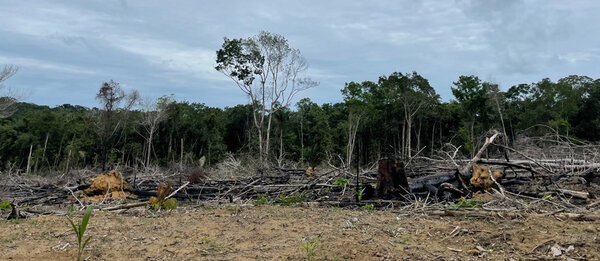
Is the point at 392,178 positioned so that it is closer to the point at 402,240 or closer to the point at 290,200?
the point at 290,200

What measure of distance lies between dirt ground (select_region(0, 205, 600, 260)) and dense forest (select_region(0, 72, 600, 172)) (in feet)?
97.3

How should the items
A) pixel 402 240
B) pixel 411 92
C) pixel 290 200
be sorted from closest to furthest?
pixel 402 240
pixel 290 200
pixel 411 92

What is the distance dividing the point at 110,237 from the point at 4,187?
10.2 m

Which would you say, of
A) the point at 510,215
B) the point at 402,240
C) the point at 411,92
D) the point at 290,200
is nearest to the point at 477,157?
the point at 510,215

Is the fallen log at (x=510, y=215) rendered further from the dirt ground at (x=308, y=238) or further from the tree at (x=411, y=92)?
the tree at (x=411, y=92)

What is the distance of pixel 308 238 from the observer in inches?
169

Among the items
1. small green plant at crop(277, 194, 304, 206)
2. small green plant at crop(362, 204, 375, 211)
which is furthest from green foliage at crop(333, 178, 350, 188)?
small green plant at crop(362, 204, 375, 211)

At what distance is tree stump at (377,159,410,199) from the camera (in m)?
6.95

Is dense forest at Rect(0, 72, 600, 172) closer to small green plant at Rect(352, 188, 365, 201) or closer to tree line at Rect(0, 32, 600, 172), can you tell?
tree line at Rect(0, 32, 600, 172)

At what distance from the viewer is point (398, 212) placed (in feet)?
19.8

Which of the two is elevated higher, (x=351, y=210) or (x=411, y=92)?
(x=411, y=92)

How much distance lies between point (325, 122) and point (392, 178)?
3840 cm

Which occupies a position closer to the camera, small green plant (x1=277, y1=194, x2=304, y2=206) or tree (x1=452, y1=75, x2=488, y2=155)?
small green plant (x1=277, y1=194, x2=304, y2=206)

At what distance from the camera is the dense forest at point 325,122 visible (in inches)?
1464
